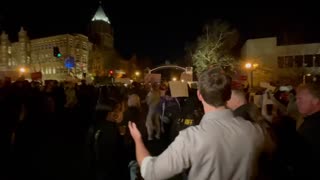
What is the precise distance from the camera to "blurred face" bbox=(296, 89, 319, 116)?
3.62 meters

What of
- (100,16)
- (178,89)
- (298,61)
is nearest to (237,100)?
(178,89)

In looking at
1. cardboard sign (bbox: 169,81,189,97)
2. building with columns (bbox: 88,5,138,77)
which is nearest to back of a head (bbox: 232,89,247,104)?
cardboard sign (bbox: 169,81,189,97)

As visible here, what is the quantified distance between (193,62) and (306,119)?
41.8 meters

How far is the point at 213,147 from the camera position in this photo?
6.62 ft

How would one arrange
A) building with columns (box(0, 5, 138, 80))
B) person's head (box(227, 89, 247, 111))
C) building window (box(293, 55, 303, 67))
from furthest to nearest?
building with columns (box(0, 5, 138, 80)) < building window (box(293, 55, 303, 67)) < person's head (box(227, 89, 247, 111))

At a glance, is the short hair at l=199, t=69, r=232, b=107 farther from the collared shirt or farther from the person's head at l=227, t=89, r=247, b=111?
the person's head at l=227, t=89, r=247, b=111

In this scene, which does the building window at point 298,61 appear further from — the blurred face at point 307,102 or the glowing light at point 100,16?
the glowing light at point 100,16

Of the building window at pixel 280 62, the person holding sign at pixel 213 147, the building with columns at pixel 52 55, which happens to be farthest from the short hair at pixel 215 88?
the building with columns at pixel 52 55

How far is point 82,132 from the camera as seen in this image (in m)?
12.6

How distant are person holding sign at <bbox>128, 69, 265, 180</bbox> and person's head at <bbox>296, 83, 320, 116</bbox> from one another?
169cm

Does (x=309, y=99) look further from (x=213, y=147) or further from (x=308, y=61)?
(x=308, y=61)

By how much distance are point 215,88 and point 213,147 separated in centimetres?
42

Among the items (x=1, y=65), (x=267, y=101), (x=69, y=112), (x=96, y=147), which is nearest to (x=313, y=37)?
(x=69, y=112)

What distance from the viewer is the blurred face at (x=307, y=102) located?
3.62 meters
